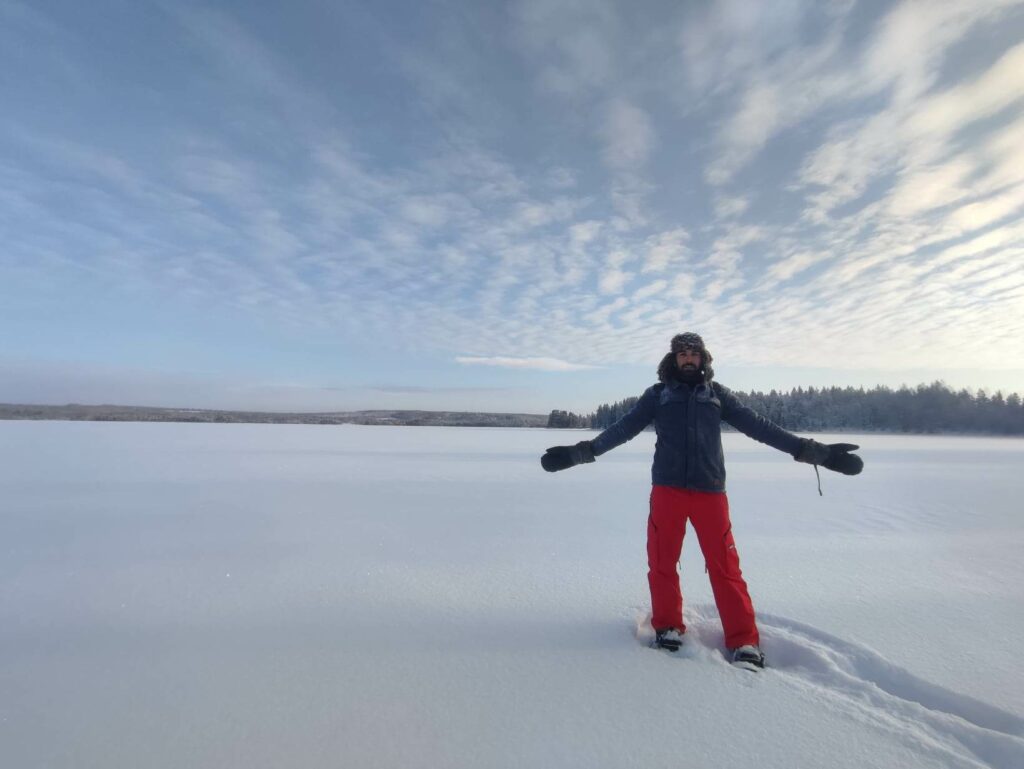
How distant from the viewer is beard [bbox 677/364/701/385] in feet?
9.07

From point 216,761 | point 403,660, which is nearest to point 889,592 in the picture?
point 403,660

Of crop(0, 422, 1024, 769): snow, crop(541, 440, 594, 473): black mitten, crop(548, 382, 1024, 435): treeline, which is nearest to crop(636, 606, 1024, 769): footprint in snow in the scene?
crop(0, 422, 1024, 769): snow

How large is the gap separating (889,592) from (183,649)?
12.9 feet

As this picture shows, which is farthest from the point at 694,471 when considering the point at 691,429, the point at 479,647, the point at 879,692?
the point at 479,647

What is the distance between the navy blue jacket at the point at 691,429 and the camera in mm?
2646

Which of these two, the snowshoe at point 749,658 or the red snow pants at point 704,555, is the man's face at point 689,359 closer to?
the red snow pants at point 704,555

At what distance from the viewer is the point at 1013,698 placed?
6.82 feet

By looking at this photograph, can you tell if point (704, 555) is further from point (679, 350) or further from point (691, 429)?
point (679, 350)

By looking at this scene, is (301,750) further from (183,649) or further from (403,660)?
(183,649)

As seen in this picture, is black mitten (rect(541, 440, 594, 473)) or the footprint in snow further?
black mitten (rect(541, 440, 594, 473))

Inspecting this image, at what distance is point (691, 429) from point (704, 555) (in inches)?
23.9

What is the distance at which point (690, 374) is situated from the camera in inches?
109

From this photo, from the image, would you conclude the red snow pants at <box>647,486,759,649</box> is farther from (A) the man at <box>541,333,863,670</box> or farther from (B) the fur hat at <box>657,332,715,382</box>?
(B) the fur hat at <box>657,332,715,382</box>

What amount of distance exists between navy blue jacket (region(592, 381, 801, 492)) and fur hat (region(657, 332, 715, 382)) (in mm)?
48
